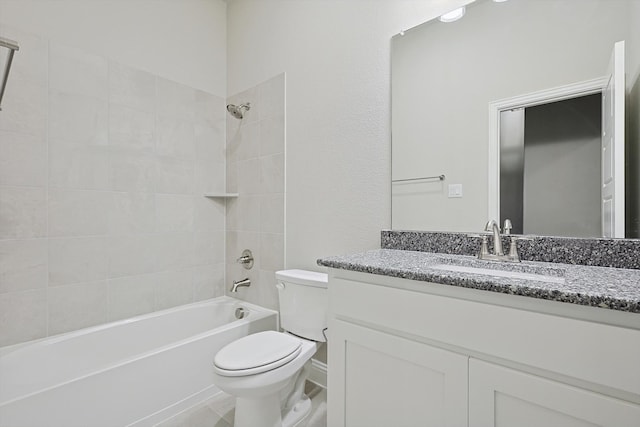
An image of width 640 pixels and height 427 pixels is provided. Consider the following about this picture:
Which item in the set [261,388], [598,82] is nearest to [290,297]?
[261,388]

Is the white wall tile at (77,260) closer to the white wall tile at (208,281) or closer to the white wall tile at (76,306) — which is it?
the white wall tile at (76,306)

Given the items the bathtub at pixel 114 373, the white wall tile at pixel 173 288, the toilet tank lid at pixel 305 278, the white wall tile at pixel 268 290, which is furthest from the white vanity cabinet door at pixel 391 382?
the white wall tile at pixel 173 288

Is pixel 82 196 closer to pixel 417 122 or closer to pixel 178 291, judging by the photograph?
pixel 178 291

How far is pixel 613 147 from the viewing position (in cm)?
107

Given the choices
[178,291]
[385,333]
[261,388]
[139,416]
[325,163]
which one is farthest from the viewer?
[178,291]

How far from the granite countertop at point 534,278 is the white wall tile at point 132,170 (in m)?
1.55

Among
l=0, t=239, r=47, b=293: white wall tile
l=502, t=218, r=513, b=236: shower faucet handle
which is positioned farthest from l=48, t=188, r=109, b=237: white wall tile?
l=502, t=218, r=513, b=236: shower faucet handle

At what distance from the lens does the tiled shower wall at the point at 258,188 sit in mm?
2148

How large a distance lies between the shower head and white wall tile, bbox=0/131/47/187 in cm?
110

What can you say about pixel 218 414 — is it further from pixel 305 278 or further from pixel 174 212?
pixel 174 212

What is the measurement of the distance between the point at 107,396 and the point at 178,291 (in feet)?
2.93

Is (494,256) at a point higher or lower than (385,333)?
higher

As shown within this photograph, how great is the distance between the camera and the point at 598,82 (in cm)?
109

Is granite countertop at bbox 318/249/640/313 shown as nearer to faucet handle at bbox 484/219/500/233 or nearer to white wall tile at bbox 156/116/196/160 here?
faucet handle at bbox 484/219/500/233
